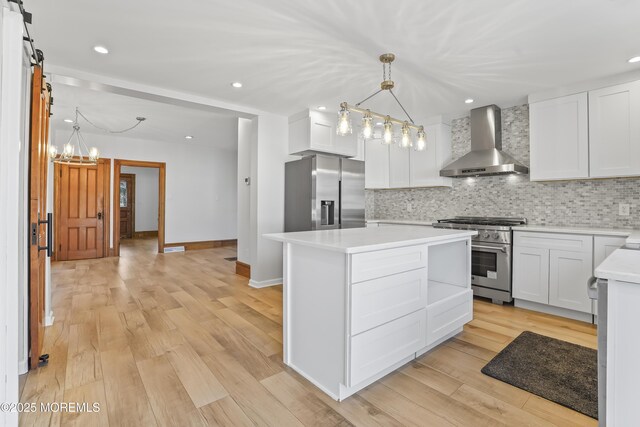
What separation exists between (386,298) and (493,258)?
225 cm

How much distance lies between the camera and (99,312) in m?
3.17

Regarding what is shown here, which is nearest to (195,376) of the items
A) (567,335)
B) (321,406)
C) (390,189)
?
(321,406)

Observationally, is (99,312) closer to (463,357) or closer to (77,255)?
(463,357)

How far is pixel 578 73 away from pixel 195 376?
410 centimetres

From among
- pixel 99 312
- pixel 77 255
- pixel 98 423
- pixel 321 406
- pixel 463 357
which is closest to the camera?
pixel 98 423

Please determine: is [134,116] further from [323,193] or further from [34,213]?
[34,213]

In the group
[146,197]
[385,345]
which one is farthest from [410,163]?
[146,197]

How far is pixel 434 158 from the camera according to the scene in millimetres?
4352

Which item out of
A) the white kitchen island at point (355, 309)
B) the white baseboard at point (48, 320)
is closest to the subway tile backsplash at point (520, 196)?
the white kitchen island at point (355, 309)

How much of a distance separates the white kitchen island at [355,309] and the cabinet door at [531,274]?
1.50m

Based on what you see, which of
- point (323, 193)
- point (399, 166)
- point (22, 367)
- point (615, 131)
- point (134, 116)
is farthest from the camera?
point (134, 116)

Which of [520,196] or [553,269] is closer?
[553,269]

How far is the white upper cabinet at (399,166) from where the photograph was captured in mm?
4664

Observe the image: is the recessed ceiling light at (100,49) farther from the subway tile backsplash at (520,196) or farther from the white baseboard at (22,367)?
the subway tile backsplash at (520,196)
